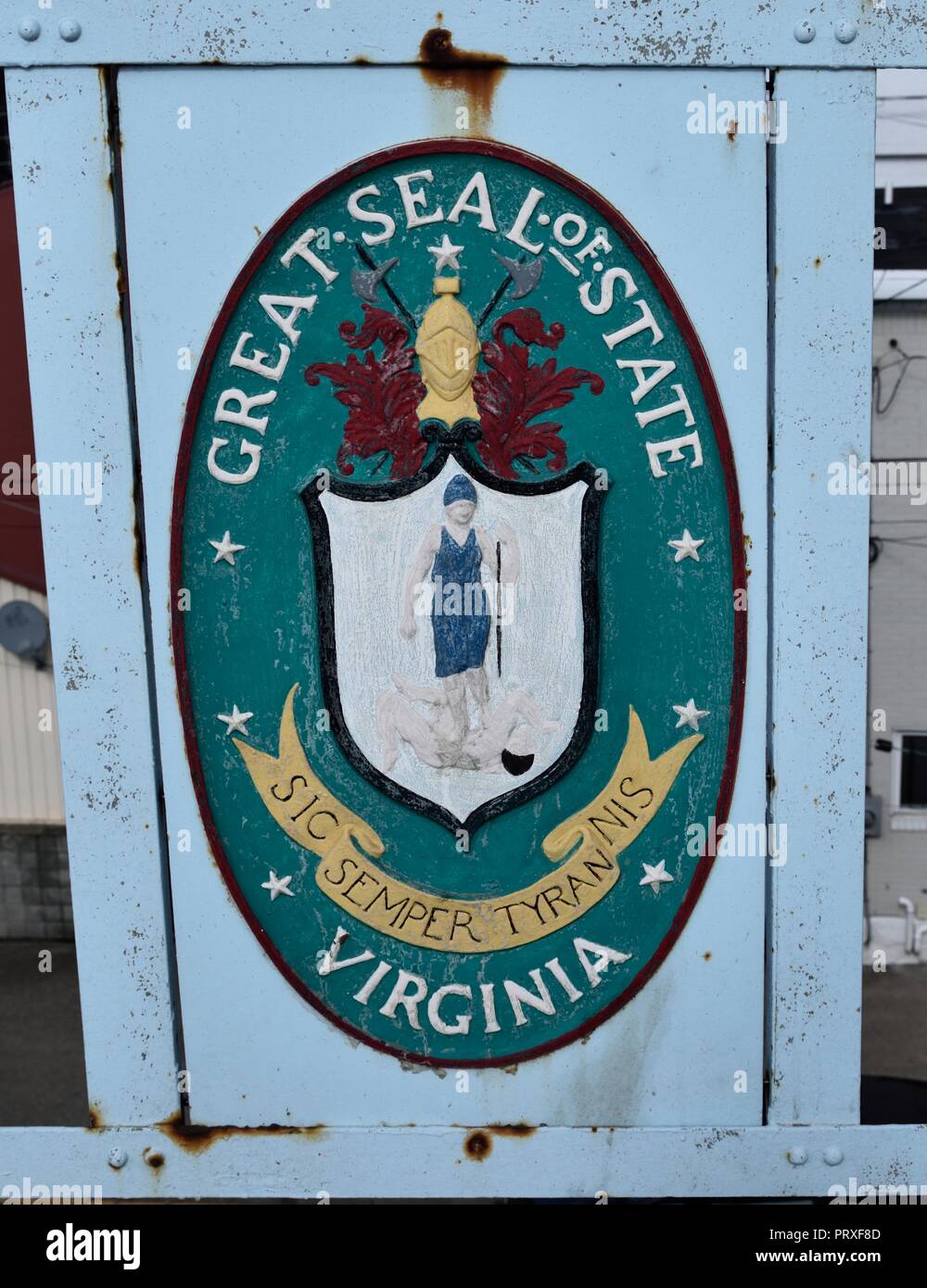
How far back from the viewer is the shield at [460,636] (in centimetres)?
222

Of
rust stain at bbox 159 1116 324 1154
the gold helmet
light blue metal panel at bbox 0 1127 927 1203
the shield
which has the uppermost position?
the gold helmet

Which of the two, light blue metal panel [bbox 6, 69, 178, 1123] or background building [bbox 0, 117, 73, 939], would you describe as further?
background building [bbox 0, 117, 73, 939]

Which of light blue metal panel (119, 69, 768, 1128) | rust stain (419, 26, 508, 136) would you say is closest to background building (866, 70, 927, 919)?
light blue metal panel (119, 69, 768, 1128)

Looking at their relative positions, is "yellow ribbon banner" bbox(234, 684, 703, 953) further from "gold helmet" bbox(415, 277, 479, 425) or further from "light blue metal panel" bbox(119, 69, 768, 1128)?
"gold helmet" bbox(415, 277, 479, 425)

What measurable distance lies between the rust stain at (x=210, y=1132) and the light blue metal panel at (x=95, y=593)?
0.14ft

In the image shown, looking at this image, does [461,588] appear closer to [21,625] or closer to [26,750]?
[21,625]

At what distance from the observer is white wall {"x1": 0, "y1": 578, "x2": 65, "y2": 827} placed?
8047 millimetres

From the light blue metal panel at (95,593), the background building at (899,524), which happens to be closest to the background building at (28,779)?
the light blue metal panel at (95,593)

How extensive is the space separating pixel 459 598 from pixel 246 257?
0.85m

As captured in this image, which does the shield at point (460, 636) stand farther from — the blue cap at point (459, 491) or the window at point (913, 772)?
the window at point (913, 772)

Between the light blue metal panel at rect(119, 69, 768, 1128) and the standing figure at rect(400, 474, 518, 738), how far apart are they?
0.54 metres
